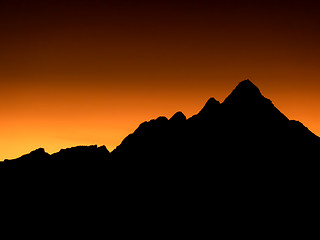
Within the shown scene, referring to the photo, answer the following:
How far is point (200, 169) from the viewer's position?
95.6m

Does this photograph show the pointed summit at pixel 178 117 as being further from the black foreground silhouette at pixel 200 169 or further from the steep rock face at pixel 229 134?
the steep rock face at pixel 229 134

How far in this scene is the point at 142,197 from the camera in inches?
3725

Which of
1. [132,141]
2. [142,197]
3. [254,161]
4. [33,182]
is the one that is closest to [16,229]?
[33,182]

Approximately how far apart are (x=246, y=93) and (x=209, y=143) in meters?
14.7

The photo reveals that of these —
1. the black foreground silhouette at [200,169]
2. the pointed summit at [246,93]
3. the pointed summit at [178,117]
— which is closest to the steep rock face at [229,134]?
the pointed summit at [246,93]

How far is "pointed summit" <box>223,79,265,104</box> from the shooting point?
97438 mm

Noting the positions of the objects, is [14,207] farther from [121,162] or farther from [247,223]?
[247,223]

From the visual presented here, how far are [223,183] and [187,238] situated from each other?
16214 millimetres

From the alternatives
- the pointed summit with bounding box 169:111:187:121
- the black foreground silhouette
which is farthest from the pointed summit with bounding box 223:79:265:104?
the pointed summit with bounding box 169:111:187:121

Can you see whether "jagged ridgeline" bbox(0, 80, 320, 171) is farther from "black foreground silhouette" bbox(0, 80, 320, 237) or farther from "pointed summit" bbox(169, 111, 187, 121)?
"black foreground silhouette" bbox(0, 80, 320, 237)

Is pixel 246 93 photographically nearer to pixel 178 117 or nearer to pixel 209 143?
pixel 209 143

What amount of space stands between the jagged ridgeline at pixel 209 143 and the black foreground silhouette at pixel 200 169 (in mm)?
229

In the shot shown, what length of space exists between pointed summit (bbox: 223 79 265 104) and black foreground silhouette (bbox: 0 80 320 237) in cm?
24

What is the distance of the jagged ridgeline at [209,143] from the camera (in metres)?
94.2
